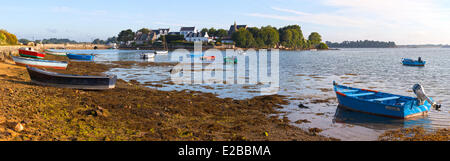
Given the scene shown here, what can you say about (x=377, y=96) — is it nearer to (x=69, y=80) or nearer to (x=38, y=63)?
(x=69, y=80)

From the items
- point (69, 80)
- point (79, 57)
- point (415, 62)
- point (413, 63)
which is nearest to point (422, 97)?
point (69, 80)

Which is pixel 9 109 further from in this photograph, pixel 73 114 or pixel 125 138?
pixel 125 138

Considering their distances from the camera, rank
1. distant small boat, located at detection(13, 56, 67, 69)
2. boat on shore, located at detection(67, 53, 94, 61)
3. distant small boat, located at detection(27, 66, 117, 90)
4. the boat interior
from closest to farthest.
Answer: the boat interior, distant small boat, located at detection(27, 66, 117, 90), distant small boat, located at detection(13, 56, 67, 69), boat on shore, located at detection(67, 53, 94, 61)

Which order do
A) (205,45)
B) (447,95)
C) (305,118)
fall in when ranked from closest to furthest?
(305,118), (447,95), (205,45)

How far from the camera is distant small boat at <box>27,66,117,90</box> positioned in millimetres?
Answer: 18641

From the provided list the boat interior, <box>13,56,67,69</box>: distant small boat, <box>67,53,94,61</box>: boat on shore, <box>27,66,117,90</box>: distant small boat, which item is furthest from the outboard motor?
<box>67,53,94,61</box>: boat on shore

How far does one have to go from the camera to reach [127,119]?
41.9 feet

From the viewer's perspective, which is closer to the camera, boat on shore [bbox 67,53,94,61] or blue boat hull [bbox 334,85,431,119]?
blue boat hull [bbox 334,85,431,119]

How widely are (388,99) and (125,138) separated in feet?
52.2

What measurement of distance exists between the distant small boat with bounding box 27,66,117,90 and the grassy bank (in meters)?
0.66

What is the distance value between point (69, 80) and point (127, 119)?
326 inches

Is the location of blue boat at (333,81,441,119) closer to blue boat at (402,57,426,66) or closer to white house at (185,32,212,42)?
blue boat at (402,57,426,66)

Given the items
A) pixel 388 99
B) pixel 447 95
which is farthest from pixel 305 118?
pixel 447 95

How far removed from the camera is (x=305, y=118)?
16.3m
